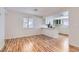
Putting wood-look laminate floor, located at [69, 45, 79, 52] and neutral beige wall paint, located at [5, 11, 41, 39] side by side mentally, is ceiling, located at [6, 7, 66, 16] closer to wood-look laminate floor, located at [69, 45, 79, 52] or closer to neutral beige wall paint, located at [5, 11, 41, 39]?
neutral beige wall paint, located at [5, 11, 41, 39]

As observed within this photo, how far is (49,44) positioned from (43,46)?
0.11m

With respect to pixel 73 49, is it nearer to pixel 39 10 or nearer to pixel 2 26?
pixel 39 10

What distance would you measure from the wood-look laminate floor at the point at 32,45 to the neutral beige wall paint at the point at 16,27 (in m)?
0.08

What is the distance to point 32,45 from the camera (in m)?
1.49

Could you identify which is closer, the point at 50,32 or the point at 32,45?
the point at 32,45

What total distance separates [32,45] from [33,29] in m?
0.28

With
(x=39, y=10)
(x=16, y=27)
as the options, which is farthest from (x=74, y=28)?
(x=16, y=27)

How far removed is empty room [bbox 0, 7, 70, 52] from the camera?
4.75ft

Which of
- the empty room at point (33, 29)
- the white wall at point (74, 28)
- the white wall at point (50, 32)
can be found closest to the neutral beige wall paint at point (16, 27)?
the empty room at point (33, 29)

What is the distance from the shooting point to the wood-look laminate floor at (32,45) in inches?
57.1
